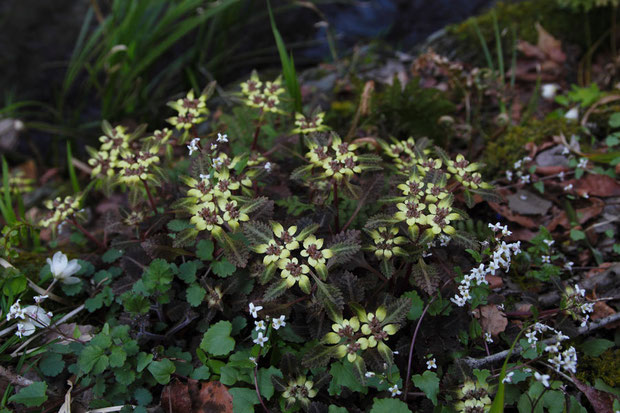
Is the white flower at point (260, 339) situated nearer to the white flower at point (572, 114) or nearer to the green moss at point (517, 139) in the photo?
the green moss at point (517, 139)

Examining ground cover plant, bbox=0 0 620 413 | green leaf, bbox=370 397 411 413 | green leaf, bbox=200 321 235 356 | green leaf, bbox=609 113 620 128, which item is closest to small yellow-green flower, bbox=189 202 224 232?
ground cover plant, bbox=0 0 620 413

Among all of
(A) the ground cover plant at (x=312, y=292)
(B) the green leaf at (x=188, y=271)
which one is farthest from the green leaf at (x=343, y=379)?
(B) the green leaf at (x=188, y=271)

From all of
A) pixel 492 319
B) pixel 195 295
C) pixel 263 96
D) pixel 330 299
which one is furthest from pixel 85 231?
pixel 492 319

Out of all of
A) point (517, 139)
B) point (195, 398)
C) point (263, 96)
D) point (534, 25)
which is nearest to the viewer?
point (195, 398)

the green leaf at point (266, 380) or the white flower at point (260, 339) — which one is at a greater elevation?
the white flower at point (260, 339)

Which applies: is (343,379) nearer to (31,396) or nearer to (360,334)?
(360,334)

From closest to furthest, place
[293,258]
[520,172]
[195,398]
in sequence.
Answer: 1. [293,258]
2. [195,398]
3. [520,172]

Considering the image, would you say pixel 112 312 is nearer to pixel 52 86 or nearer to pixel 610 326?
pixel 610 326
